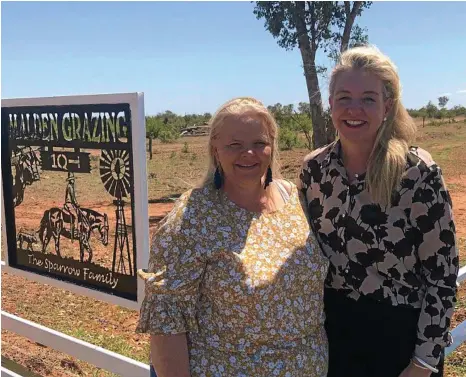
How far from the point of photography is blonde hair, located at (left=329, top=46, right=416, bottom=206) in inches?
64.9

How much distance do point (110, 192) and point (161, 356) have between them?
132 cm

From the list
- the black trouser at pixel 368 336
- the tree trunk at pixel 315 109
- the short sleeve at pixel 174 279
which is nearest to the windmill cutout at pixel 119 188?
the short sleeve at pixel 174 279

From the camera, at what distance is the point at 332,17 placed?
12000mm

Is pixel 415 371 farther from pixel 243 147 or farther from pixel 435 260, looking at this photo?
pixel 243 147

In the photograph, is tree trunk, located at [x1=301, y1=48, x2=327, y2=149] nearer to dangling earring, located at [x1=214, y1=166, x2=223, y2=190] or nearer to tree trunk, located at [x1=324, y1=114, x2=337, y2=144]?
tree trunk, located at [x1=324, y1=114, x2=337, y2=144]

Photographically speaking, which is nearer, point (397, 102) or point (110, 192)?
point (397, 102)

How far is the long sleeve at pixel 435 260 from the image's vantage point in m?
1.60

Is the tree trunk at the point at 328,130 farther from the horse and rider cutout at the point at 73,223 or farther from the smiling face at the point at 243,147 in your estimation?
the smiling face at the point at 243,147

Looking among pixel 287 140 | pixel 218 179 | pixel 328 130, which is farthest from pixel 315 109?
pixel 287 140

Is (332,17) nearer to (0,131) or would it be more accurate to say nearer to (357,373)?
(0,131)

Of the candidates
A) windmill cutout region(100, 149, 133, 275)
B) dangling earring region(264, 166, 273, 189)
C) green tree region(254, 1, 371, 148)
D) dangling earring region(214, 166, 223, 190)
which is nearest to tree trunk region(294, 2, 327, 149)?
green tree region(254, 1, 371, 148)

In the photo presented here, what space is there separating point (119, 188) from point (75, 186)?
1.91 feet

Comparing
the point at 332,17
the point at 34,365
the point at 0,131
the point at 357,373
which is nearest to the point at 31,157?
the point at 0,131

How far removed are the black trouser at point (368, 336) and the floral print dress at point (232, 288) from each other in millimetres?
172
